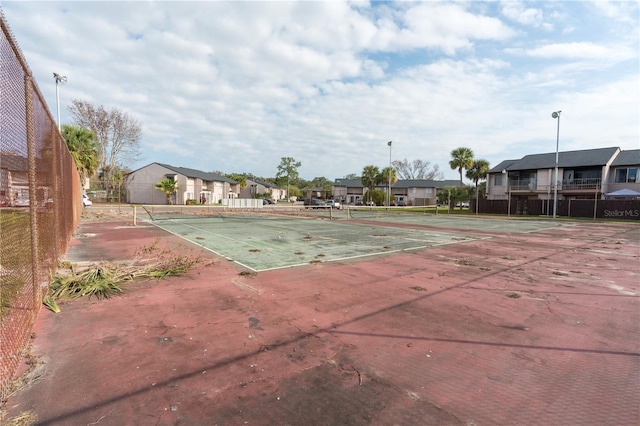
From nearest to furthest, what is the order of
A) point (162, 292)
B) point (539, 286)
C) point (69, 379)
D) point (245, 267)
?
1. point (69, 379)
2. point (162, 292)
3. point (539, 286)
4. point (245, 267)

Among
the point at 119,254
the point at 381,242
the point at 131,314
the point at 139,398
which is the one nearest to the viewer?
the point at 139,398

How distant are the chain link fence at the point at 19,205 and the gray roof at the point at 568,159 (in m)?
53.2

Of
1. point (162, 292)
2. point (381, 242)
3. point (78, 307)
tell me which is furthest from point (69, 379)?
point (381, 242)

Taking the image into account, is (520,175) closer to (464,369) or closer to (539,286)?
(539,286)

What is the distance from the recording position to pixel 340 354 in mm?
4062

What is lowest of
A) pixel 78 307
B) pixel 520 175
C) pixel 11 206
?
pixel 78 307

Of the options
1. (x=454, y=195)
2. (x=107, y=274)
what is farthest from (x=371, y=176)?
(x=107, y=274)

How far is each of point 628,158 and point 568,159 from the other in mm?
6175

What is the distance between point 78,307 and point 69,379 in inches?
107

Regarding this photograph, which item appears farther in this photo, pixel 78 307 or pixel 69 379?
pixel 78 307

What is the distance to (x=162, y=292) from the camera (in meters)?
6.51

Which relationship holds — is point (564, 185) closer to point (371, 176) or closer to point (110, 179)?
point (371, 176)

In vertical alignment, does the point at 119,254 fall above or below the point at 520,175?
below

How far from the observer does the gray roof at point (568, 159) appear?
4116 centimetres
